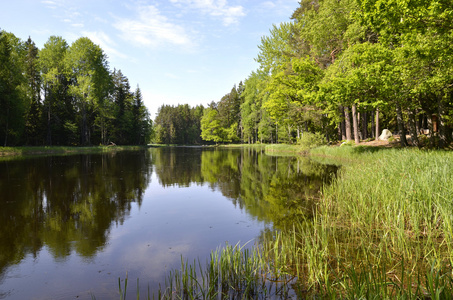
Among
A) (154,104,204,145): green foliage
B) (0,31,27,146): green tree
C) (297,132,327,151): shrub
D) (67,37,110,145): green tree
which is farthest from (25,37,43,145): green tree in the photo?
(154,104,204,145): green foliage

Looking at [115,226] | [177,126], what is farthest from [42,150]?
[177,126]

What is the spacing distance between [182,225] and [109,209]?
3.24 metres

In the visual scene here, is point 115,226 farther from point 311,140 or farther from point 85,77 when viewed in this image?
point 85,77

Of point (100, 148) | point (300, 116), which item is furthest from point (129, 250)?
point (100, 148)

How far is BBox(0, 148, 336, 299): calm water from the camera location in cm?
455

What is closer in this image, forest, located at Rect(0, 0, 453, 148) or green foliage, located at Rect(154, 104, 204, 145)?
forest, located at Rect(0, 0, 453, 148)

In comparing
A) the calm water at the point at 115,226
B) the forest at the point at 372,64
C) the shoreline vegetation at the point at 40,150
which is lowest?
the calm water at the point at 115,226

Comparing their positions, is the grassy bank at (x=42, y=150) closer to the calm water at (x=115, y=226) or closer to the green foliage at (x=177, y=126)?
the calm water at (x=115, y=226)

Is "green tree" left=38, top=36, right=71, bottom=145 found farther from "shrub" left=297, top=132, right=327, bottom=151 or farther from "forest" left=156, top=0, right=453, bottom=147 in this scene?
"shrub" left=297, top=132, right=327, bottom=151

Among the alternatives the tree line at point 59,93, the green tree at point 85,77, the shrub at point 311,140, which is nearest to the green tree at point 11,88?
the tree line at point 59,93

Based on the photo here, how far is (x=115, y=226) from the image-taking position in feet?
24.3

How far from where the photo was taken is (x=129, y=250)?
5.78m

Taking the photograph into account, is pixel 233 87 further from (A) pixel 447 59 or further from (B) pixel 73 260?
(B) pixel 73 260

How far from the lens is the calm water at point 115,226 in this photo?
4551 mm
